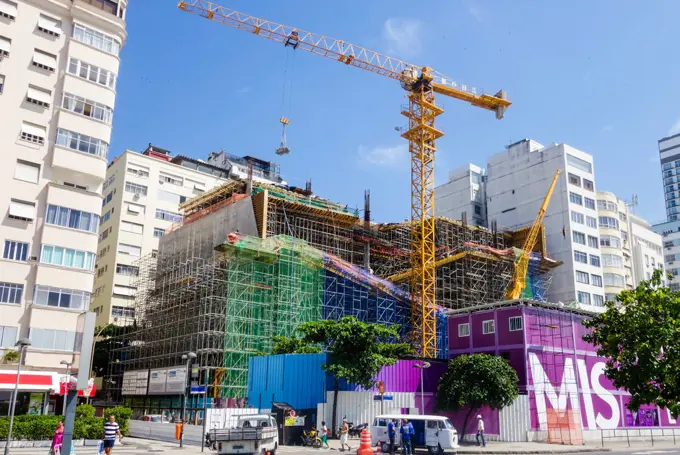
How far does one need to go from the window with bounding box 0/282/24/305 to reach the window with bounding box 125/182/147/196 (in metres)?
45.5

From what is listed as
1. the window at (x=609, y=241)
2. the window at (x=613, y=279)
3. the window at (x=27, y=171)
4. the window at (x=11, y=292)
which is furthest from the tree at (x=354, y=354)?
the window at (x=609, y=241)

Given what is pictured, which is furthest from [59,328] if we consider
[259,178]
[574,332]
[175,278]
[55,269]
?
[259,178]

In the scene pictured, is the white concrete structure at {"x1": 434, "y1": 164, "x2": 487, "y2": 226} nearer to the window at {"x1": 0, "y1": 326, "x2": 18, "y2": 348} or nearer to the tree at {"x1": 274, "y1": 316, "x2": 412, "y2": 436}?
the tree at {"x1": 274, "y1": 316, "x2": 412, "y2": 436}

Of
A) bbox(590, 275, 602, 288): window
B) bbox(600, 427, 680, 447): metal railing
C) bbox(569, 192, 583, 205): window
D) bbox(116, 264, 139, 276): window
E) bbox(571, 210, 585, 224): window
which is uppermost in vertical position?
bbox(569, 192, 583, 205): window

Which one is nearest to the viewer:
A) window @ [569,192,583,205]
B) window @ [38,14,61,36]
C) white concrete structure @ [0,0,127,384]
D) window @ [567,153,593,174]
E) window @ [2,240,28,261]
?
white concrete structure @ [0,0,127,384]

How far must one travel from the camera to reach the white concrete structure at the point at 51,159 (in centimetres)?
3612

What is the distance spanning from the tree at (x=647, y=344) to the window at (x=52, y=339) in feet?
92.8

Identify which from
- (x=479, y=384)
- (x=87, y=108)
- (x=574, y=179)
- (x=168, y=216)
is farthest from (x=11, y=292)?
(x=574, y=179)

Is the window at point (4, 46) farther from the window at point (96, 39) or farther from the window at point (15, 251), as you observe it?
the window at point (15, 251)

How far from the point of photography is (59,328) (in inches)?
1430

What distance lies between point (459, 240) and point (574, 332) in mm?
36466

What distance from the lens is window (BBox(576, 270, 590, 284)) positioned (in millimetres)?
82637


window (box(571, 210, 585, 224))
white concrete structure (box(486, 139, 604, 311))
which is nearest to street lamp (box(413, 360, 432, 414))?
white concrete structure (box(486, 139, 604, 311))

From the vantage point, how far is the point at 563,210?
8394 centimetres
